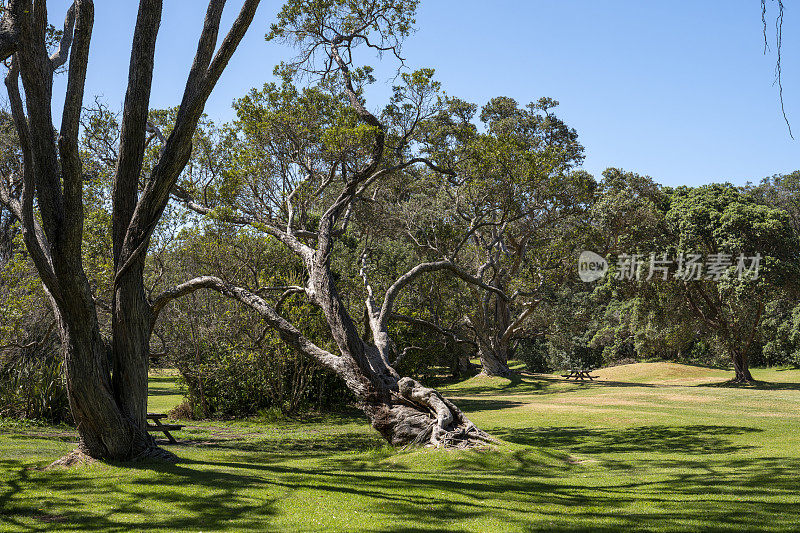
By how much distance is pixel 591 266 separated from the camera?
3256 cm

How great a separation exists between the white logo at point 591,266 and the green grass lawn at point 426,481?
1522 cm

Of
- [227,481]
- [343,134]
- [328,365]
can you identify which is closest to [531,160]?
[343,134]

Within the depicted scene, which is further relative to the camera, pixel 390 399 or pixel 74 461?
pixel 390 399

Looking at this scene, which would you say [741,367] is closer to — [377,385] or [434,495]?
[377,385]

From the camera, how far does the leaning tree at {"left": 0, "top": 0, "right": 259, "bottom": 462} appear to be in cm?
790

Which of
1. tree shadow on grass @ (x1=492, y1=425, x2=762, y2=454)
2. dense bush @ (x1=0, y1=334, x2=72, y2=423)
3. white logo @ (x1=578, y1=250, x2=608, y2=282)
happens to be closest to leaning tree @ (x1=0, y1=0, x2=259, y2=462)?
dense bush @ (x1=0, y1=334, x2=72, y2=423)

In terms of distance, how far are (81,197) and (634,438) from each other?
1186cm

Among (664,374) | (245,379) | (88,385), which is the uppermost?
(88,385)

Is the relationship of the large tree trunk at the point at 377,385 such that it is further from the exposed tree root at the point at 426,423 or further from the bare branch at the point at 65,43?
the bare branch at the point at 65,43

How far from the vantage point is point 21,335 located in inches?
634

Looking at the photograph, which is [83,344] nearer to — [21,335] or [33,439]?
[33,439]

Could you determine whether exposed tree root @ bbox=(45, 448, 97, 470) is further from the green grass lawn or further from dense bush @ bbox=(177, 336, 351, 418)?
dense bush @ bbox=(177, 336, 351, 418)

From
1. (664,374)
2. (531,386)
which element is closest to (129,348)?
(531,386)

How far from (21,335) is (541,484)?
13.8m
